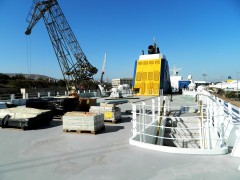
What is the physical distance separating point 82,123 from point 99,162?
3204mm

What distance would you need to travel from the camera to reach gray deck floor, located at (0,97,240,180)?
4.16 m

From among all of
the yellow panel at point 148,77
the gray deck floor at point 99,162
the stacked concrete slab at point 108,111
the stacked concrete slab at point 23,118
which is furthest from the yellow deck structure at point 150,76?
the gray deck floor at point 99,162

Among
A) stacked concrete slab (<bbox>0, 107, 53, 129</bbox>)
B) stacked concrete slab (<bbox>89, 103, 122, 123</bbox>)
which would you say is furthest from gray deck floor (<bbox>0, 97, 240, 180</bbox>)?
stacked concrete slab (<bbox>89, 103, 122, 123</bbox>)

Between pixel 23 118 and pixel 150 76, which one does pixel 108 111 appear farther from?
pixel 150 76

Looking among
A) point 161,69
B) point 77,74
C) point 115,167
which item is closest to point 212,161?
point 115,167

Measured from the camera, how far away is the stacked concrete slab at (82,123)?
776 centimetres

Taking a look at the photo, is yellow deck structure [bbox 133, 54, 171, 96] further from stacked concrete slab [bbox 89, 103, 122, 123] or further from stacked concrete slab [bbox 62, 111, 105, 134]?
stacked concrete slab [bbox 62, 111, 105, 134]

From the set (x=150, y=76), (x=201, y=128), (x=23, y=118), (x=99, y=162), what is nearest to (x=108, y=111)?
(x=23, y=118)

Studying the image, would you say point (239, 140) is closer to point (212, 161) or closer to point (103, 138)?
point (212, 161)

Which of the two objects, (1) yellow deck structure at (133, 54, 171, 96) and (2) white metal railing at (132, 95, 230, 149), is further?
(1) yellow deck structure at (133, 54, 171, 96)

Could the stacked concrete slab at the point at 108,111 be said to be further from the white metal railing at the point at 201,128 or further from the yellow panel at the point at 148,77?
the yellow panel at the point at 148,77

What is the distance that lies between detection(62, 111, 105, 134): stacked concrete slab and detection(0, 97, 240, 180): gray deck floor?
958 mm

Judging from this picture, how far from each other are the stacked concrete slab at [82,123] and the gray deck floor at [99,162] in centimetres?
96

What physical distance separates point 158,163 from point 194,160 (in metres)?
0.92
